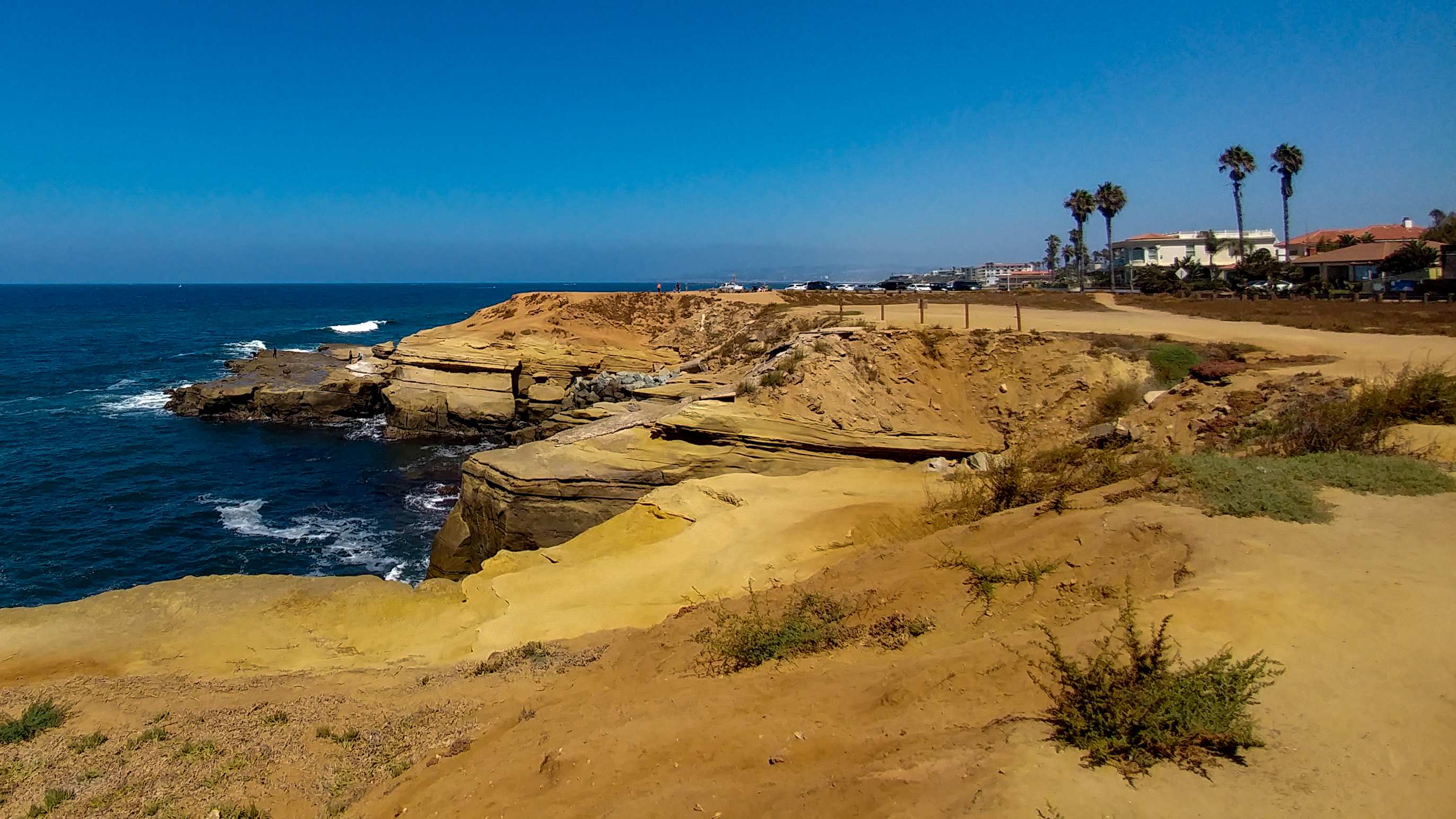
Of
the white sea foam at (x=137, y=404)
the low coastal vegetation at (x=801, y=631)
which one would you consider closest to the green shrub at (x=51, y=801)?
the low coastal vegetation at (x=801, y=631)

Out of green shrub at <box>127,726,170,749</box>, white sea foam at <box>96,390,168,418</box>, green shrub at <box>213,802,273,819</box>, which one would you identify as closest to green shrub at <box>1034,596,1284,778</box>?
green shrub at <box>213,802,273,819</box>

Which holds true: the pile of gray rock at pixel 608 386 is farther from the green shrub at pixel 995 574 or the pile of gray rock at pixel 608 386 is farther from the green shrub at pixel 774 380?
the green shrub at pixel 995 574

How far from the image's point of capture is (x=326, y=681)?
27.2 ft

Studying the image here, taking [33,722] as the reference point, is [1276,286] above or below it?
above

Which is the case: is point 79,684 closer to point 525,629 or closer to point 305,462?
point 525,629

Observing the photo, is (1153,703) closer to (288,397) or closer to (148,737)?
(148,737)

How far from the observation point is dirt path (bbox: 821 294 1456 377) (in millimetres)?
15659

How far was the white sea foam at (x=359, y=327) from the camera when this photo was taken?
73625 mm

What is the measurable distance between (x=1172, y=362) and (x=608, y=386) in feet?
63.8

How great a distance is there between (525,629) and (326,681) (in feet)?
7.57

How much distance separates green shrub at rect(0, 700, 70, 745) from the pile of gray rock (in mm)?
19821

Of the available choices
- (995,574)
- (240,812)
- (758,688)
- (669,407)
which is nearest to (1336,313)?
(669,407)

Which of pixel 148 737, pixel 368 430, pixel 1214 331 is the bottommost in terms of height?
pixel 148 737

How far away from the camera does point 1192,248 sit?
71062mm
